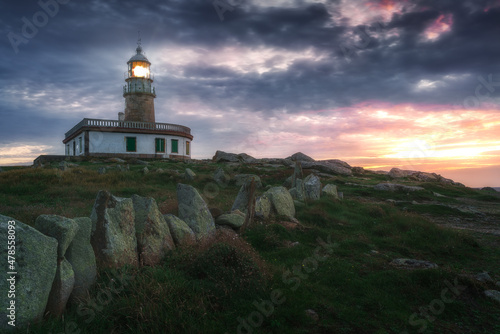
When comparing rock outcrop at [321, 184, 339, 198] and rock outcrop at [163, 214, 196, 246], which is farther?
rock outcrop at [321, 184, 339, 198]

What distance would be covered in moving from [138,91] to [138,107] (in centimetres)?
252

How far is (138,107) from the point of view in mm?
51781

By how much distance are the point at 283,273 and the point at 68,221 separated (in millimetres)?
4774

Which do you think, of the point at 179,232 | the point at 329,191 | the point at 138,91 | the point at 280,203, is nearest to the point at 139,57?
the point at 138,91

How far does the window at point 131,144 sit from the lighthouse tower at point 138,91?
509cm

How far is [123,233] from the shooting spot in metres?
7.39

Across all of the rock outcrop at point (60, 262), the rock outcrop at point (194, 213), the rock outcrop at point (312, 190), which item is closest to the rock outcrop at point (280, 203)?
the rock outcrop at point (312, 190)

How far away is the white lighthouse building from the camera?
45.9 metres

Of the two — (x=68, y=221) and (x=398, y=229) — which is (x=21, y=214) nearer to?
(x=68, y=221)

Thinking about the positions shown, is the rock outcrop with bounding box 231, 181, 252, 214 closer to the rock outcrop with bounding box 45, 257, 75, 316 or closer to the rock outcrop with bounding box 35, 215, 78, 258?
the rock outcrop with bounding box 35, 215, 78, 258

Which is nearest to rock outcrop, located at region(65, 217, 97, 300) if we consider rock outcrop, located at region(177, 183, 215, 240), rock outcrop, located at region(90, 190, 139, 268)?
rock outcrop, located at region(90, 190, 139, 268)

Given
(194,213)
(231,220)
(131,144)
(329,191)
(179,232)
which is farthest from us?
(131,144)

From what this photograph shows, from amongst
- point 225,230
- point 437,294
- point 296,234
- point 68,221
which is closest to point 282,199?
point 296,234

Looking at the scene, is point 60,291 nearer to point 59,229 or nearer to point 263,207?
point 59,229
